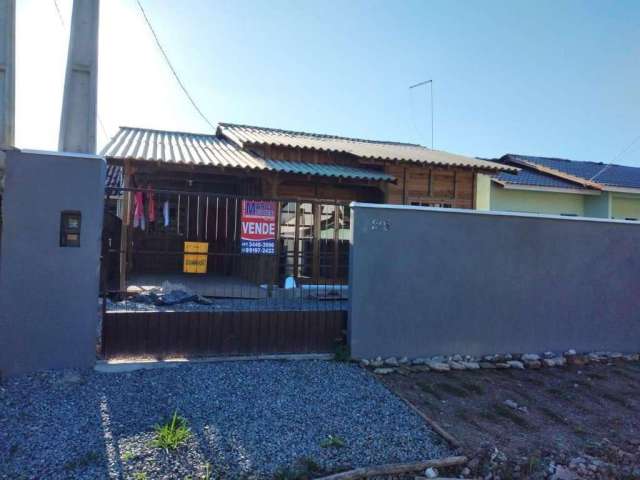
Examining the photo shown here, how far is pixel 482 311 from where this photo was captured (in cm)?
654

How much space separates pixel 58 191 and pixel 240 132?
27.2 ft

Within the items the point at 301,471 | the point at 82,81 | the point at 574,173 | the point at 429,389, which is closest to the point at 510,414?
the point at 429,389

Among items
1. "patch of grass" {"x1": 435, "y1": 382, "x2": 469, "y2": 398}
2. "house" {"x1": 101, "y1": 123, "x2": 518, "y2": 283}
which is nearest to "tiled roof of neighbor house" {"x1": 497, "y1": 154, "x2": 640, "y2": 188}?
"house" {"x1": 101, "y1": 123, "x2": 518, "y2": 283}

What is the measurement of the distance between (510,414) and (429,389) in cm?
88

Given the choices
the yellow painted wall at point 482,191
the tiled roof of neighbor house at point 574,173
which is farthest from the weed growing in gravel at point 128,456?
the tiled roof of neighbor house at point 574,173

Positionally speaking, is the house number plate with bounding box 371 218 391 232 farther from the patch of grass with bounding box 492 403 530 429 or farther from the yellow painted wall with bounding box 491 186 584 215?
the yellow painted wall with bounding box 491 186 584 215

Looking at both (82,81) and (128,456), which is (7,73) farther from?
(128,456)

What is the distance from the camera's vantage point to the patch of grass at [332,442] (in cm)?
370

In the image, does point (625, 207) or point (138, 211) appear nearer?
point (138, 211)

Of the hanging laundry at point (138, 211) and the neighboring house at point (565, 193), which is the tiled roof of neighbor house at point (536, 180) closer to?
the neighboring house at point (565, 193)

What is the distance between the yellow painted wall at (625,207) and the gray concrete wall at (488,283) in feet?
32.3

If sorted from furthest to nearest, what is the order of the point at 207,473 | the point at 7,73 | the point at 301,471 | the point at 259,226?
1. the point at 259,226
2. the point at 7,73
3. the point at 301,471
4. the point at 207,473

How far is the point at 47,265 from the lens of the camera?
15.8 feet

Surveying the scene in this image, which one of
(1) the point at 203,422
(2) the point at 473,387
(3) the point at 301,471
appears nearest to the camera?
(3) the point at 301,471
